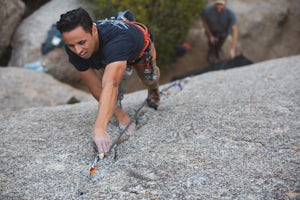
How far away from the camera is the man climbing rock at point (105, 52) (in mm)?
2865

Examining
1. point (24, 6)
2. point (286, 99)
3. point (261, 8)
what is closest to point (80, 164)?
point (286, 99)

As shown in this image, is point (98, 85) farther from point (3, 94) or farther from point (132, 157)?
point (3, 94)

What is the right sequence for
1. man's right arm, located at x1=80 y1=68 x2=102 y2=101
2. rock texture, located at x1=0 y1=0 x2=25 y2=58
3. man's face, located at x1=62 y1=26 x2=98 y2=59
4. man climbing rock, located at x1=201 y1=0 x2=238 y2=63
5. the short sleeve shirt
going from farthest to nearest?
the short sleeve shirt, man climbing rock, located at x1=201 y1=0 x2=238 y2=63, rock texture, located at x1=0 y1=0 x2=25 y2=58, man's right arm, located at x1=80 y1=68 x2=102 y2=101, man's face, located at x1=62 y1=26 x2=98 y2=59

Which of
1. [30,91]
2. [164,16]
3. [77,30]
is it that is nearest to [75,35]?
[77,30]

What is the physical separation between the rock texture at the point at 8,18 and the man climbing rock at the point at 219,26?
4.15m

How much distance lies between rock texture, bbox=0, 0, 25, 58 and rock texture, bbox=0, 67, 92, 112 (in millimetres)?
1788

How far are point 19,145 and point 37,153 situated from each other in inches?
11.1

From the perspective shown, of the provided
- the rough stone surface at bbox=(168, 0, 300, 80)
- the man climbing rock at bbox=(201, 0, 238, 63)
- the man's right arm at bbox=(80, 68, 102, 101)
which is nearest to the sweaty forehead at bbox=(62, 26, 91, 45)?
the man's right arm at bbox=(80, 68, 102, 101)

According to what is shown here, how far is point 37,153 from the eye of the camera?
11.1ft

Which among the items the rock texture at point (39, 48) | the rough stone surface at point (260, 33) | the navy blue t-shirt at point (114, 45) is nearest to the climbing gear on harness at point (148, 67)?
the navy blue t-shirt at point (114, 45)

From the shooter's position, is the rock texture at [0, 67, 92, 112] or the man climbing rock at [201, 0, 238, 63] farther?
the man climbing rock at [201, 0, 238, 63]

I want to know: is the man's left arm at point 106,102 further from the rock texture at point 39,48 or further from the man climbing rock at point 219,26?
the man climbing rock at point 219,26

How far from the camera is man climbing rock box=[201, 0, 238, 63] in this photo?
27.2ft

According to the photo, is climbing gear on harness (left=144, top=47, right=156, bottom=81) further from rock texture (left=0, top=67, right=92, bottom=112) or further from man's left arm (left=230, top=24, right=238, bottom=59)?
man's left arm (left=230, top=24, right=238, bottom=59)
